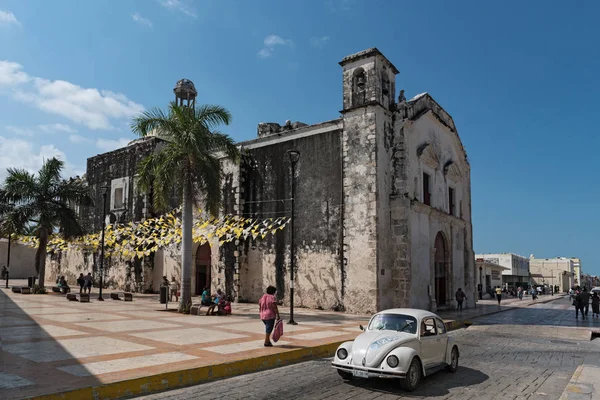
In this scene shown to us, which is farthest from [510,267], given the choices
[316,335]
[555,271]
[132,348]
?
[132,348]

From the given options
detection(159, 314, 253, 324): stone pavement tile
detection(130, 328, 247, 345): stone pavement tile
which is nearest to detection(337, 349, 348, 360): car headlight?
detection(130, 328, 247, 345): stone pavement tile

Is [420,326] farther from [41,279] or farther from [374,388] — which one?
[41,279]

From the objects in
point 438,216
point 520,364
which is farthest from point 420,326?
point 438,216

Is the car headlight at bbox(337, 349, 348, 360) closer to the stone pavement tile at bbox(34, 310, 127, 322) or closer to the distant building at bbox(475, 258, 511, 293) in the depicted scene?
the stone pavement tile at bbox(34, 310, 127, 322)

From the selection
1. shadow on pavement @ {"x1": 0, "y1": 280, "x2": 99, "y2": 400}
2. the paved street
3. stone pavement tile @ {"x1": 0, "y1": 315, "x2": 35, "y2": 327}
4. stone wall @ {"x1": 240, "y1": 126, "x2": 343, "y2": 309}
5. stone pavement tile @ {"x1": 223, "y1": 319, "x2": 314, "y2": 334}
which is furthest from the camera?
stone wall @ {"x1": 240, "y1": 126, "x2": 343, "y2": 309}

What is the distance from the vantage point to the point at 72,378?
281 inches

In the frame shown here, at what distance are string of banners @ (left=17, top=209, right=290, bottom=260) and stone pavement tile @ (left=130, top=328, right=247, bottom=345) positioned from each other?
972 cm

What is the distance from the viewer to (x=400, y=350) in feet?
24.7

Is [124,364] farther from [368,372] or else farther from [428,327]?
[428,327]

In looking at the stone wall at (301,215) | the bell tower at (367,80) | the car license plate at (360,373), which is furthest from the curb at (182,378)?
the bell tower at (367,80)

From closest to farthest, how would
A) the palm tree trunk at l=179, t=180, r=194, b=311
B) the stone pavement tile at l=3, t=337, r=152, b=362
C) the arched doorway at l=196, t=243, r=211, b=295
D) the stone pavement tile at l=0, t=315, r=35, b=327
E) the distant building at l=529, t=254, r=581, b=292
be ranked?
the stone pavement tile at l=3, t=337, r=152, b=362, the stone pavement tile at l=0, t=315, r=35, b=327, the palm tree trunk at l=179, t=180, r=194, b=311, the arched doorway at l=196, t=243, r=211, b=295, the distant building at l=529, t=254, r=581, b=292

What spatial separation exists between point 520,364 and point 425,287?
11617 millimetres

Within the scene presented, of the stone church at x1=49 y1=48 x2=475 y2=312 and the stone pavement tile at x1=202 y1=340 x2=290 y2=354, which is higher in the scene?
the stone church at x1=49 y1=48 x2=475 y2=312

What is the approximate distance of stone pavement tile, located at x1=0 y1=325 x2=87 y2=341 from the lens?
10922mm
